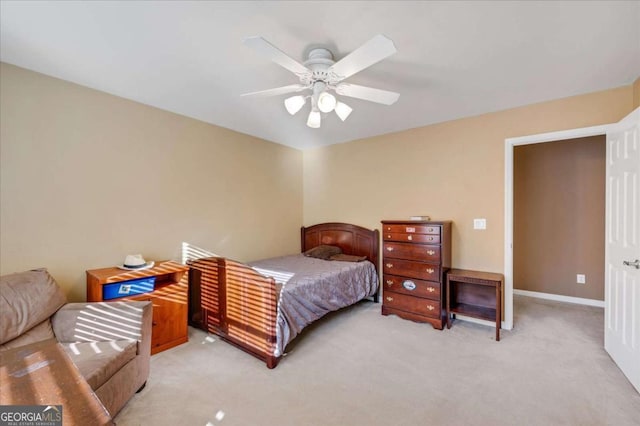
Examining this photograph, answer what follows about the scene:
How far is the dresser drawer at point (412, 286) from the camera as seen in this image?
10.4 ft

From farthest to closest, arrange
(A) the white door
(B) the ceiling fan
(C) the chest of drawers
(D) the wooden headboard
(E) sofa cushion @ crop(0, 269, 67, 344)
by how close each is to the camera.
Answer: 1. (D) the wooden headboard
2. (C) the chest of drawers
3. (A) the white door
4. (E) sofa cushion @ crop(0, 269, 67, 344)
5. (B) the ceiling fan

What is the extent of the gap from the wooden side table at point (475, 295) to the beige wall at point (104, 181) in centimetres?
278

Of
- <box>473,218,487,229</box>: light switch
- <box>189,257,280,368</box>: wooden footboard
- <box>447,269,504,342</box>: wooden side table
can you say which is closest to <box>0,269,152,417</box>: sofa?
<box>189,257,280,368</box>: wooden footboard

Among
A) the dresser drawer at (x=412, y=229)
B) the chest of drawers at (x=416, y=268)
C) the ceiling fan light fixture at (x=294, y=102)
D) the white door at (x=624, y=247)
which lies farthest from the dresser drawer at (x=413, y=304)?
the ceiling fan light fixture at (x=294, y=102)

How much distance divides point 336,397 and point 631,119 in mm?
3142

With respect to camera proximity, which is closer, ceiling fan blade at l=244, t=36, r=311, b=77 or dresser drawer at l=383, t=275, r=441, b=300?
ceiling fan blade at l=244, t=36, r=311, b=77

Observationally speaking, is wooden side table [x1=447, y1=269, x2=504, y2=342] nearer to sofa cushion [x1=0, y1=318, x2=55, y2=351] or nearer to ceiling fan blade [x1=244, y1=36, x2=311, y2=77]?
ceiling fan blade [x1=244, y1=36, x2=311, y2=77]

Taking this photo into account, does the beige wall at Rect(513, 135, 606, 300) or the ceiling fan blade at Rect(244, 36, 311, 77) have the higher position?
the ceiling fan blade at Rect(244, 36, 311, 77)

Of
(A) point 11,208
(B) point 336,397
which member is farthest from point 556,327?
(A) point 11,208

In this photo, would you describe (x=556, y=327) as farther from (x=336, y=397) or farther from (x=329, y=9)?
(x=329, y=9)

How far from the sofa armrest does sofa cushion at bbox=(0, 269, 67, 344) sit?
4.2 inches

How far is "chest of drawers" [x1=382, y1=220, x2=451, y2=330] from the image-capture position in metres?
3.13

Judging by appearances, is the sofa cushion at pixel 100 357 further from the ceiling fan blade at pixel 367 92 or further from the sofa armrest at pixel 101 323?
the ceiling fan blade at pixel 367 92

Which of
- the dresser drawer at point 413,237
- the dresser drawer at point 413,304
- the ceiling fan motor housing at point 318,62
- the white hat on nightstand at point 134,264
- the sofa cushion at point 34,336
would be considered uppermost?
the ceiling fan motor housing at point 318,62
